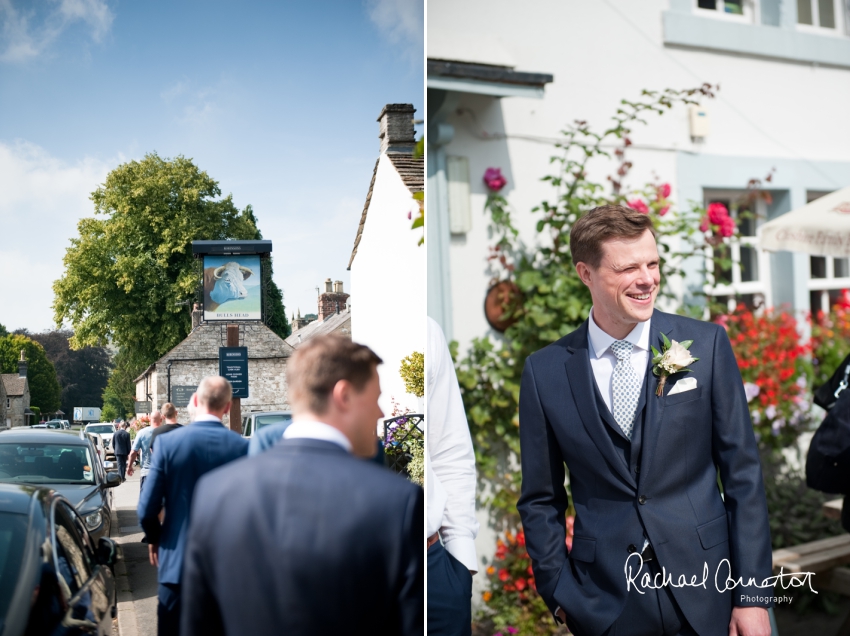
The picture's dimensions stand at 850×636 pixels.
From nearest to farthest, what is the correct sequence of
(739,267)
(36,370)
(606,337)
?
(36,370) < (606,337) < (739,267)

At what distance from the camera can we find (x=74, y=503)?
1637 mm

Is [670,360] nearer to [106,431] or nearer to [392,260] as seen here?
[392,260]

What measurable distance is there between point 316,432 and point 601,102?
269 cm

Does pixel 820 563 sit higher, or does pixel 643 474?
pixel 643 474

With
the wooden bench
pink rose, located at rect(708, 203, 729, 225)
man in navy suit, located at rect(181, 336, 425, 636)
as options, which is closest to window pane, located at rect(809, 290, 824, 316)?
pink rose, located at rect(708, 203, 729, 225)

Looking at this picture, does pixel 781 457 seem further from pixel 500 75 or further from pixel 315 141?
pixel 315 141

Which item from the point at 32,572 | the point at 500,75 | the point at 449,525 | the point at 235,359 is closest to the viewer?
the point at 32,572

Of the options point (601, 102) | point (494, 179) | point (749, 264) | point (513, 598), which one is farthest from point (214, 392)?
point (749, 264)

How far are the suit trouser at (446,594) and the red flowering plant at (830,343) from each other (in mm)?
2798

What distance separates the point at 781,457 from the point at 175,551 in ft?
10.8

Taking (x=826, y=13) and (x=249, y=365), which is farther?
(x=826, y=13)

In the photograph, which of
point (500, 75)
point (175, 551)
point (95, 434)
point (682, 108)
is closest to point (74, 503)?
point (95, 434)

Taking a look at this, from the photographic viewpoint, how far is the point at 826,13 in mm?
3951

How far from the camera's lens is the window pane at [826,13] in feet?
12.9
